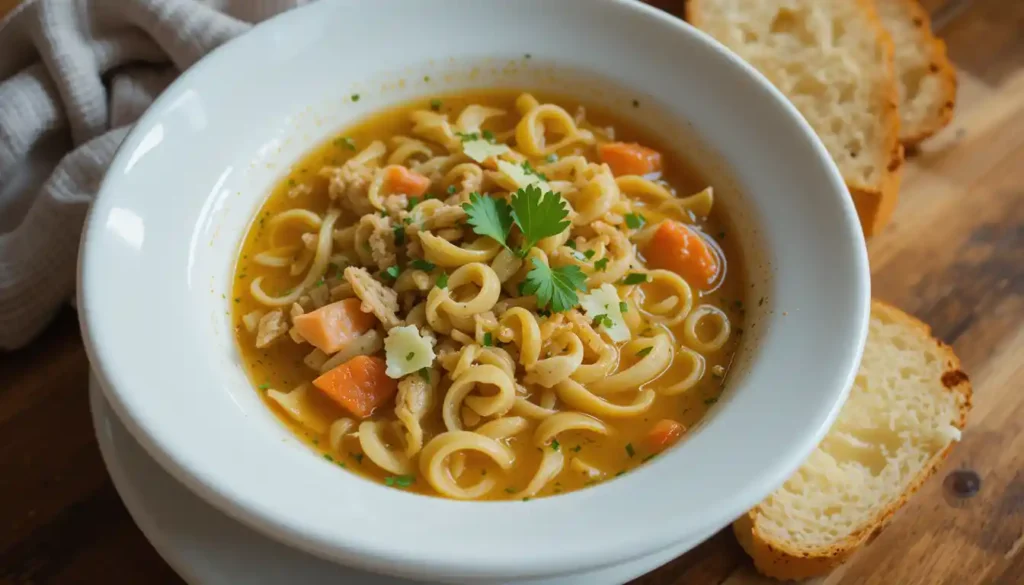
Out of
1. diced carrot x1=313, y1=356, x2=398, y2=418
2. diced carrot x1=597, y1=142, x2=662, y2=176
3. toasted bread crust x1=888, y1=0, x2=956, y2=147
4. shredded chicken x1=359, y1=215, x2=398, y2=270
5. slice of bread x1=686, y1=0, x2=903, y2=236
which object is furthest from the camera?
toasted bread crust x1=888, y1=0, x2=956, y2=147

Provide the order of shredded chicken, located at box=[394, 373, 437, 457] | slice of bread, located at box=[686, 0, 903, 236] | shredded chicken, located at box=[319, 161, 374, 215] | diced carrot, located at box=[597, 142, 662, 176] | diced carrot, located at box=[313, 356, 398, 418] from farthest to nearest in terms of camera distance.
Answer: slice of bread, located at box=[686, 0, 903, 236]
diced carrot, located at box=[597, 142, 662, 176]
shredded chicken, located at box=[319, 161, 374, 215]
diced carrot, located at box=[313, 356, 398, 418]
shredded chicken, located at box=[394, 373, 437, 457]

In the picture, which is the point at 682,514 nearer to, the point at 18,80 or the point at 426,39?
the point at 426,39

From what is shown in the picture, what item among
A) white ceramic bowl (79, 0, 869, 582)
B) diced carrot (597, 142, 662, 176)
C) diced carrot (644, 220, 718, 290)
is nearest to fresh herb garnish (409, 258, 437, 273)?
white ceramic bowl (79, 0, 869, 582)

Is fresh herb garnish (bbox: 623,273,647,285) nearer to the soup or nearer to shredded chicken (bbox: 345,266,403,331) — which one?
the soup

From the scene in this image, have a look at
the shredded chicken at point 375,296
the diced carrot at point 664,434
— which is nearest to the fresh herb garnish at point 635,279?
the diced carrot at point 664,434

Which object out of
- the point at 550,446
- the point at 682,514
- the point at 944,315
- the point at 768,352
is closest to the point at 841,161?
the point at 944,315

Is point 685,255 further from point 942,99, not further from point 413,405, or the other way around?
point 942,99

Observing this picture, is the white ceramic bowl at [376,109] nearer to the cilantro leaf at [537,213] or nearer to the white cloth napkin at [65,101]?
the white cloth napkin at [65,101]
